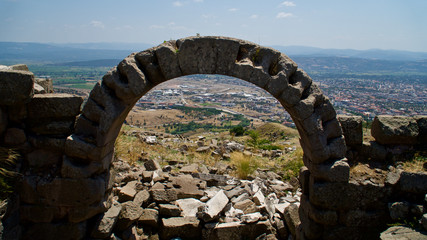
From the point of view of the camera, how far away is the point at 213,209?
6.06 meters

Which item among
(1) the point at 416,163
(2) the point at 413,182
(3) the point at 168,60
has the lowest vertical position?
(2) the point at 413,182

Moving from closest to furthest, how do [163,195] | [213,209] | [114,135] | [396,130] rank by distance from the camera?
[114,135], [396,130], [213,209], [163,195]

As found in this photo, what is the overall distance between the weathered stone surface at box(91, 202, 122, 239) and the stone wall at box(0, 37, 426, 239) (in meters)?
0.17

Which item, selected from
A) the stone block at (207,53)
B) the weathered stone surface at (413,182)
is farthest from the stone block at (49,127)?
the weathered stone surface at (413,182)

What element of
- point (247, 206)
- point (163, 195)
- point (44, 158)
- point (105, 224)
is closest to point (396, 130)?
point (247, 206)

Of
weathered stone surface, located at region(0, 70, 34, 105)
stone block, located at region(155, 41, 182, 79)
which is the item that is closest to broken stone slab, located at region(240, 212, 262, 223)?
stone block, located at region(155, 41, 182, 79)

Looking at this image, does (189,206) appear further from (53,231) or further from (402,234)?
(402,234)

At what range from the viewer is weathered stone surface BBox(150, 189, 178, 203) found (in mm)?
6531

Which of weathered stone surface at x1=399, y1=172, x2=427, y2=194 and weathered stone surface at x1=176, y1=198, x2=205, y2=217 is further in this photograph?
weathered stone surface at x1=176, y1=198, x2=205, y2=217

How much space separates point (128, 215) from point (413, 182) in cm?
528

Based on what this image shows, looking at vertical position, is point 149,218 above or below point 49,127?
below

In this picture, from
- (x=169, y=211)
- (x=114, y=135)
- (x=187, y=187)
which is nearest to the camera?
(x=114, y=135)

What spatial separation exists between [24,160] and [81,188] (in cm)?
114

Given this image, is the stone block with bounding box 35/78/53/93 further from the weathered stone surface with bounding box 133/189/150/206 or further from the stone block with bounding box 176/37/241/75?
the stone block with bounding box 176/37/241/75
